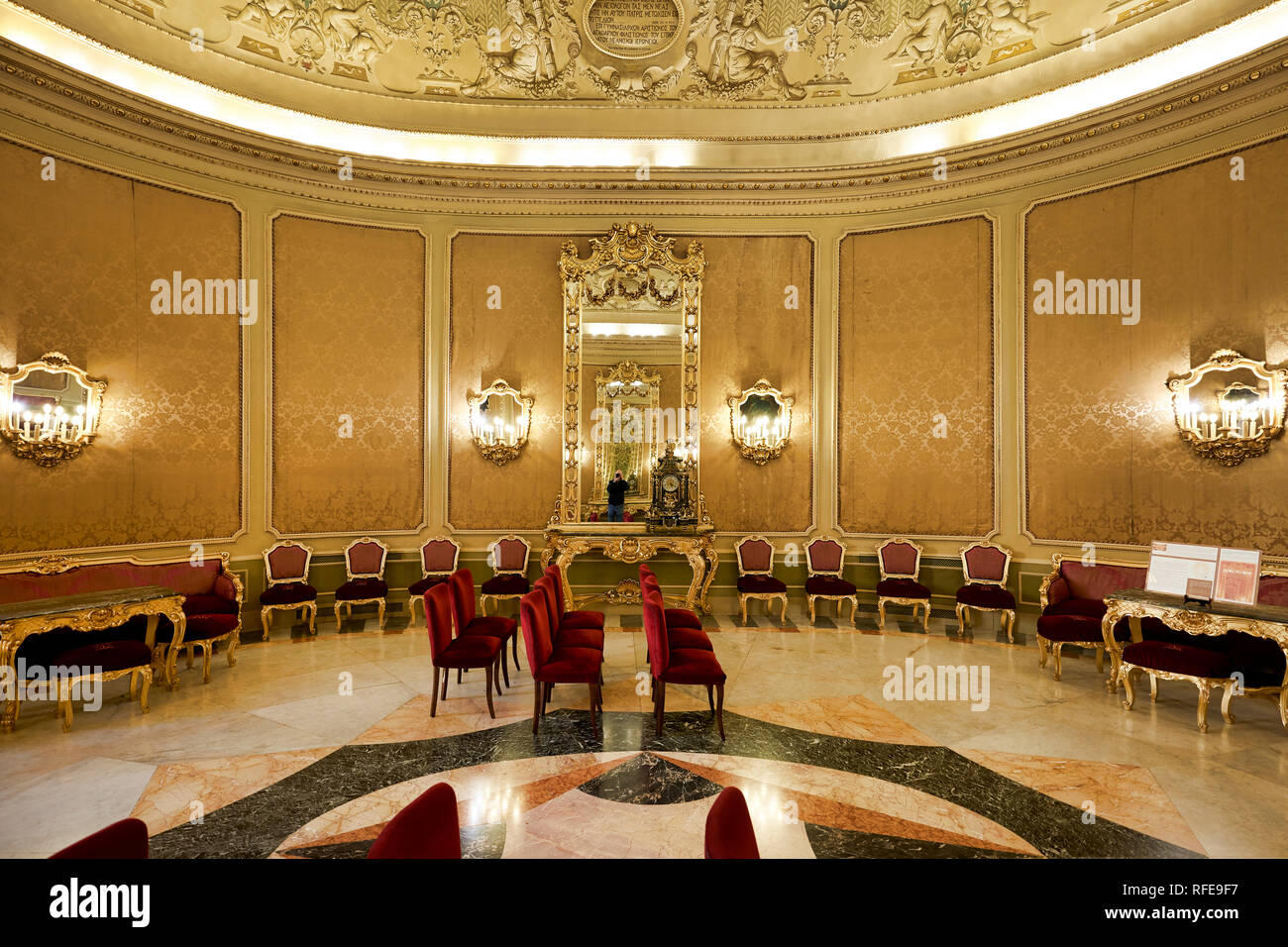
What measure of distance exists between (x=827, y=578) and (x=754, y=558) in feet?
2.82

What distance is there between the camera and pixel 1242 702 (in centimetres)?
447

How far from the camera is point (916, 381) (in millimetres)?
7031

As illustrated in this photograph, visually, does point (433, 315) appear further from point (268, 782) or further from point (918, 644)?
point (918, 644)

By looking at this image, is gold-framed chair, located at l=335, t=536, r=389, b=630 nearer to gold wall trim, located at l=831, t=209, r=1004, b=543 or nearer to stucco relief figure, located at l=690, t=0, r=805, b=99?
gold wall trim, located at l=831, t=209, r=1004, b=543

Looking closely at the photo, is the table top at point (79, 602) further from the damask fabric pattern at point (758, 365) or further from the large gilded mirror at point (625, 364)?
the damask fabric pattern at point (758, 365)

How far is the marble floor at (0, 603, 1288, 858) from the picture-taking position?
105 inches

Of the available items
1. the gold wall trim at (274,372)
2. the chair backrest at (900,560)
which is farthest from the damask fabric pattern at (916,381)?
the gold wall trim at (274,372)

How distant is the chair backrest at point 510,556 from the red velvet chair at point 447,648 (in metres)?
2.77

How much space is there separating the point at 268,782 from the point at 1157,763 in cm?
495

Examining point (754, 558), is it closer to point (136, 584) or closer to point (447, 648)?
point (447, 648)

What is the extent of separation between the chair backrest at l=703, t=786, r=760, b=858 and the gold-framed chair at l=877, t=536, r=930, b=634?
564cm

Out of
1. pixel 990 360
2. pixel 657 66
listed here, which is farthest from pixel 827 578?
pixel 657 66

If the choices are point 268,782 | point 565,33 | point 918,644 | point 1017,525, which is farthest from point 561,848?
point 565,33

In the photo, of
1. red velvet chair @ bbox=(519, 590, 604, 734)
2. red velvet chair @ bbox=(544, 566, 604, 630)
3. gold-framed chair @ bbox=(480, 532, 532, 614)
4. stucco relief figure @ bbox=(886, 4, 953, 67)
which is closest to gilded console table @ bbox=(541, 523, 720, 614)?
gold-framed chair @ bbox=(480, 532, 532, 614)
